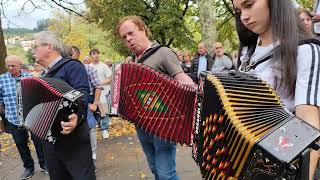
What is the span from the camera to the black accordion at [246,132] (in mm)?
1057

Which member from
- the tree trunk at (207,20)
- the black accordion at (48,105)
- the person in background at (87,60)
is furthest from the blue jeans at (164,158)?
the tree trunk at (207,20)

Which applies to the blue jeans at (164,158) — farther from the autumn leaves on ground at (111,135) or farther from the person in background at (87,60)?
the person in background at (87,60)

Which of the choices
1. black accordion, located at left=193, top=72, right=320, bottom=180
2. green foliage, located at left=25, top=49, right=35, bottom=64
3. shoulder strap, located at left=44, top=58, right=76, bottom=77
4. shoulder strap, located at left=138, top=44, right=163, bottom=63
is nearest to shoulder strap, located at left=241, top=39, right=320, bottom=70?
black accordion, located at left=193, top=72, right=320, bottom=180

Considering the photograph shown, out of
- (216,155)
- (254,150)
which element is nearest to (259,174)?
(254,150)

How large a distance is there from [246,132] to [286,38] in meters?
0.50

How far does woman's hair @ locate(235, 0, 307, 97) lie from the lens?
4.69ft

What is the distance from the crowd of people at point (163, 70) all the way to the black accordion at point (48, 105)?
0.09 m

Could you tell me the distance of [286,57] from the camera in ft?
4.70

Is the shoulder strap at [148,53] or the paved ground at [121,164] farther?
the paved ground at [121,164]

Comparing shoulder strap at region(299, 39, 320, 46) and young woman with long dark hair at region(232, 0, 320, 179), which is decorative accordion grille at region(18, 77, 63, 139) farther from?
shoulder strap at region(299, 39, 320, 46)

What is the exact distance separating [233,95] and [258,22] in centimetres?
39

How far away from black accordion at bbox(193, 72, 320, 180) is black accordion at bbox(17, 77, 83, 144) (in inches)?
58.3

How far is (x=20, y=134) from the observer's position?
5.72m

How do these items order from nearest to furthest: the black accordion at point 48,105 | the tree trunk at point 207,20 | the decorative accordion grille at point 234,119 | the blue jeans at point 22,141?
the decorative accordion grille at point 234,119, the black accordion at point 48,105, the blue jeans at point 22,141, the tree trunk at point 207,20
